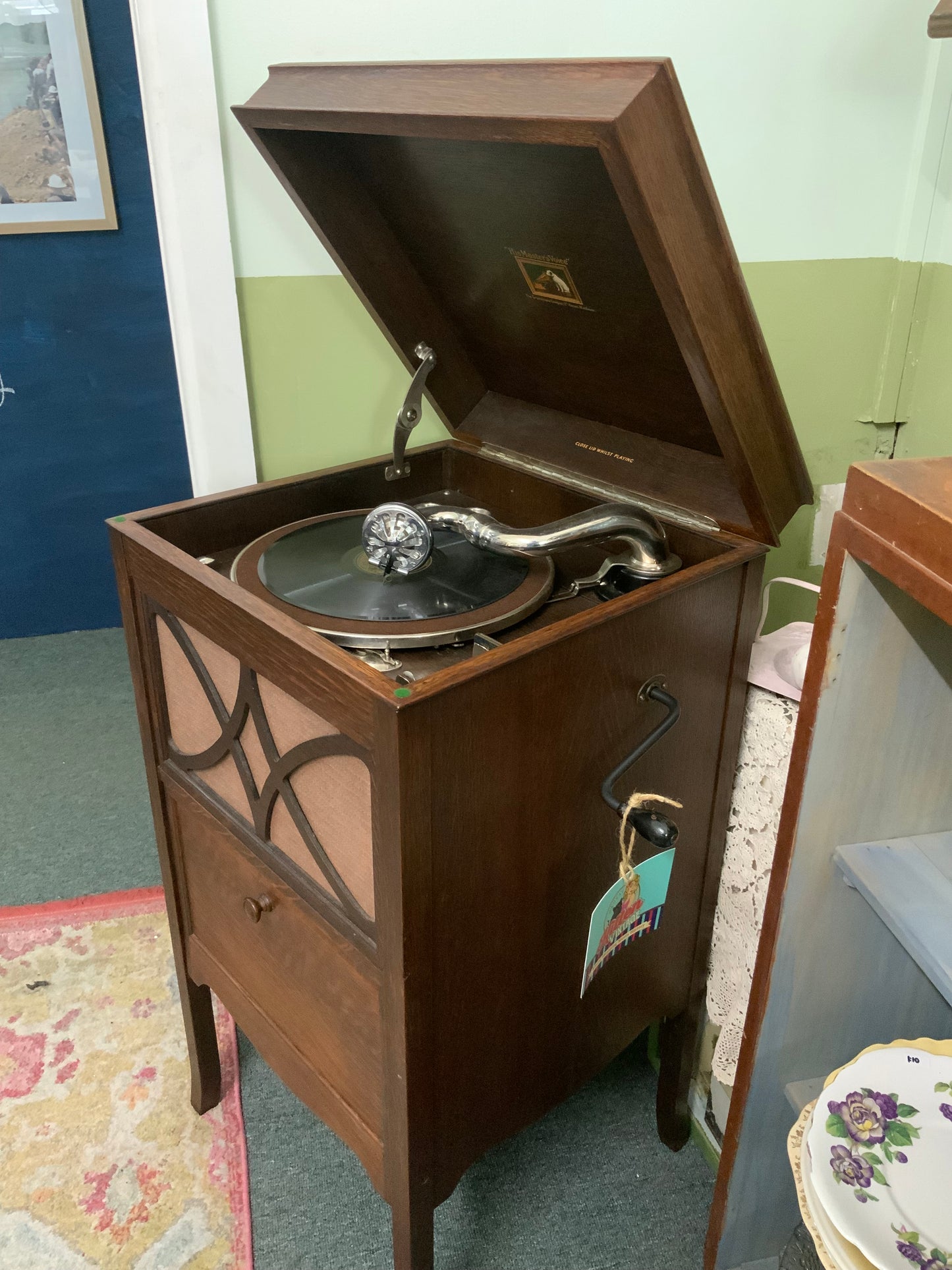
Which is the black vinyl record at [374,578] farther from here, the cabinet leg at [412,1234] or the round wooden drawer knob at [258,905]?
the cabinet leg at [412,1234]

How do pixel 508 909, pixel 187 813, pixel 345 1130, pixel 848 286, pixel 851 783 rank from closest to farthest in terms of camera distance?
pixel 851 783 → pixel 508 909 → pixel 345 1130 → pixel 187 813 → pixel 848 286

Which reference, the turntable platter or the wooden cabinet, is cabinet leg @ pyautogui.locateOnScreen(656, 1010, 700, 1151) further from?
the turntable platter

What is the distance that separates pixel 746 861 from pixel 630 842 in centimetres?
24

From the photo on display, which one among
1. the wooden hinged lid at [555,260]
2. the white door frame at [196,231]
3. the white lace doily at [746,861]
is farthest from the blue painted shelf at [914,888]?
the white door frame at [196,231]

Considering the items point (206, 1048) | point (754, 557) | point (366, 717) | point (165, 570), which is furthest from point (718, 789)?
point (206, 1048)

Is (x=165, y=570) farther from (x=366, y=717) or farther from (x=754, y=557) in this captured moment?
(x=754, y=557)

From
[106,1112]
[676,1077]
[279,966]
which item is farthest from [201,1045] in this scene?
[676,1077]

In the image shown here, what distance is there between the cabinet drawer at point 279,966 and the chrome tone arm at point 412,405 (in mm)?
503

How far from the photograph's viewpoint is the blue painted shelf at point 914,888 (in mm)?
772

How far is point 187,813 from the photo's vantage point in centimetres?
121

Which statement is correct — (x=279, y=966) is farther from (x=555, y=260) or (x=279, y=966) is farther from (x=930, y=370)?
(x=930, y=370)

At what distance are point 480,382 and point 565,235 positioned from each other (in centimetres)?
43

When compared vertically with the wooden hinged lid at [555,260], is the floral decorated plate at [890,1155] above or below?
below

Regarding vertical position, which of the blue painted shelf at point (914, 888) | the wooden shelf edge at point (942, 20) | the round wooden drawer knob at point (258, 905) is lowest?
the round wooden drawer knob at point (258, 905)
